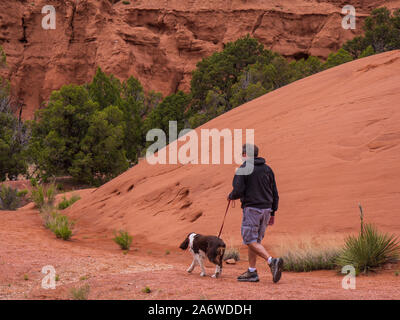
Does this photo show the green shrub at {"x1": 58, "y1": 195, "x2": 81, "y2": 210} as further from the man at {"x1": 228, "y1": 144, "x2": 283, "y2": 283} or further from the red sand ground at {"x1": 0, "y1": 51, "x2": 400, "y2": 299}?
the man at {"x1": 228, "y1": 144, "x2": 283, "y2": 283}

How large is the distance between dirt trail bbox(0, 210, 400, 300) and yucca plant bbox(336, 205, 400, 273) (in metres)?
0.20

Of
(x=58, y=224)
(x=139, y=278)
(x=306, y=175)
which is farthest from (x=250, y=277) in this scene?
(x=58, y=224)

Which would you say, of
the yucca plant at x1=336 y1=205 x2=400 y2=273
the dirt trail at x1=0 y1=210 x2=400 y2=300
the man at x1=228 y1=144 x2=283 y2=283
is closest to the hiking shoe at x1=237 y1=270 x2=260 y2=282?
the man at x1=228 y1=144 x2=283 y2=283

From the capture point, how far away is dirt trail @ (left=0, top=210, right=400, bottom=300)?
15.6 feet

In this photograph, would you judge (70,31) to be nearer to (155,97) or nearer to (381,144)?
(155,97)

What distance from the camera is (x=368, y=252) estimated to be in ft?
21.1

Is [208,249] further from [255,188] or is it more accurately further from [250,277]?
[255,188]

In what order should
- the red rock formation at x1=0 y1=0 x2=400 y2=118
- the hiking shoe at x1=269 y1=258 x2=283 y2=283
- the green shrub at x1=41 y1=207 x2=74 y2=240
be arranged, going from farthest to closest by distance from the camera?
the red rock formation at x1=0 y1=0 x2=400 y2=118
the green shrub at x1=41 y1=207 x2=74 y2=240
the hiking shoe at x1=269 y1=258 x2=283 y2=283

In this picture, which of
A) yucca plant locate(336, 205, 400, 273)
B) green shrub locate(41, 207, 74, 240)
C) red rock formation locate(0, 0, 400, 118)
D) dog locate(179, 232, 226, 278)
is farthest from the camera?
red rock formation locate(0, 0, 400, 118)

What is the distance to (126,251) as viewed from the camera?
8.66 m

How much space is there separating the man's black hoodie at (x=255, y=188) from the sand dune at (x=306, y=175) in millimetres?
2633

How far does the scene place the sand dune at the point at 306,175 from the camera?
8188 millimetres

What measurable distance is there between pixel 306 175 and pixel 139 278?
15.4 feet

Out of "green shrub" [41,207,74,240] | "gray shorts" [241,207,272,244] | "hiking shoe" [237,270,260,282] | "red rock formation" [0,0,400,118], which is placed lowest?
"hiking shoe" [237,270,260,282]
